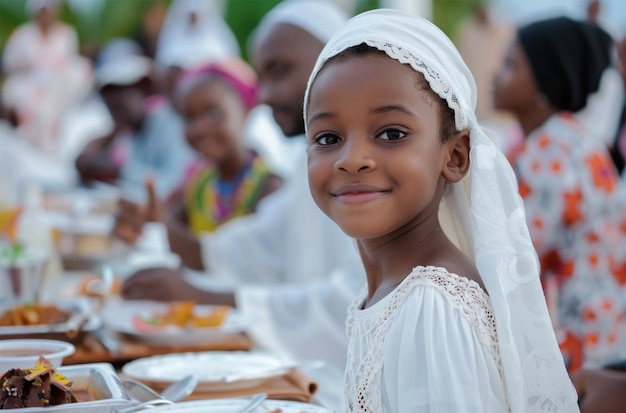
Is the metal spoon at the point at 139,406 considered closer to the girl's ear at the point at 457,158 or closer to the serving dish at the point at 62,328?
the girl's ear at the point at 457,158

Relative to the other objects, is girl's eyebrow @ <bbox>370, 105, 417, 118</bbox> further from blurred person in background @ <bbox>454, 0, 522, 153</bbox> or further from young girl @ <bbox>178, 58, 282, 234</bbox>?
blurred person in background @ <bbox>454, 0, 522, 153</bbox>

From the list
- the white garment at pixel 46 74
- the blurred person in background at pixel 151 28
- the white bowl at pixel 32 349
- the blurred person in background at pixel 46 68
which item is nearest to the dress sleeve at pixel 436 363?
the white bowl at pixel 32 349

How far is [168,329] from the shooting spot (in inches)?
72.4

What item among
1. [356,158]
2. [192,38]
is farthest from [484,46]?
[356,158]

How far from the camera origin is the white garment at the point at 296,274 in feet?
6.91

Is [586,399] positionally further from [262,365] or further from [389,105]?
[389,105]

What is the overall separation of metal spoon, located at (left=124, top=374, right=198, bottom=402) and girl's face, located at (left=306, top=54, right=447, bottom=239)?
1.21 ft

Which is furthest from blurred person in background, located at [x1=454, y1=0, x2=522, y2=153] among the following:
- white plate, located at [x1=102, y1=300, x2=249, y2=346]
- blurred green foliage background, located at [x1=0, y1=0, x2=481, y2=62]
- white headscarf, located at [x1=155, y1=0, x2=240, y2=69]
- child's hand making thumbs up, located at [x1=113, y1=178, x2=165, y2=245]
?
white plate, located at [x1=102, y1=300, x2=249, y2=346]

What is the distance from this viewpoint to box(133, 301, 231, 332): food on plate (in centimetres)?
187

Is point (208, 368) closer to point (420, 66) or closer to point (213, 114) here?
point (420, 66)

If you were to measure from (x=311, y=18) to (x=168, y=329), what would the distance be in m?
1.15

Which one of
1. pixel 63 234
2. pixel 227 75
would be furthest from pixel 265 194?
pixel 63 234

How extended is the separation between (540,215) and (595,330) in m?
0.37

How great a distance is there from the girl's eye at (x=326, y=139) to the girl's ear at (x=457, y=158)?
156 mm
